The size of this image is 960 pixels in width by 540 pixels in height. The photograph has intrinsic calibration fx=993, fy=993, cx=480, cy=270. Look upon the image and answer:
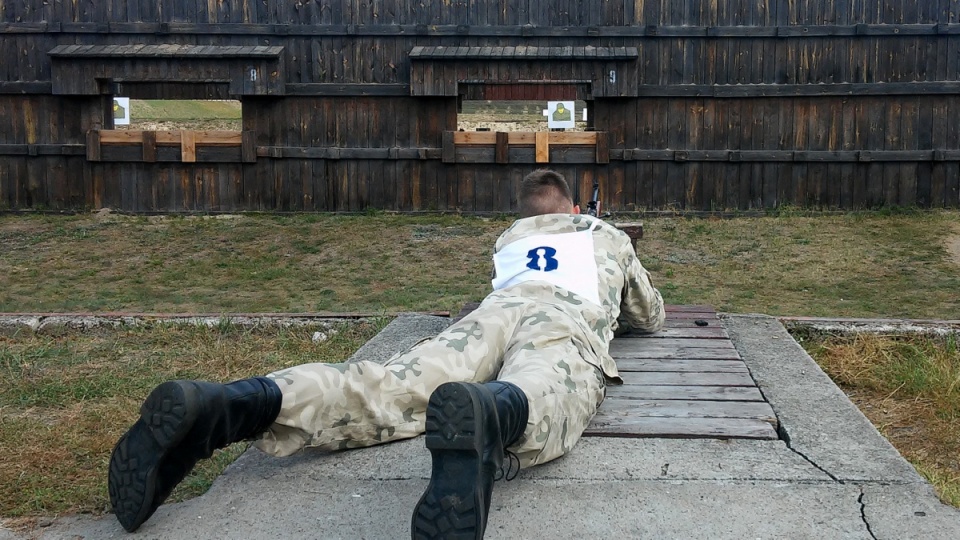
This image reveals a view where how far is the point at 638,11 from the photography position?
1157 centimetres

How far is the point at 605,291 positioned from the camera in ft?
13.1

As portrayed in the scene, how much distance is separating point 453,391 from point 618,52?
31.2 ft

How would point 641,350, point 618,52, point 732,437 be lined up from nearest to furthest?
point 732,437 < point 641,350 < point 618,52

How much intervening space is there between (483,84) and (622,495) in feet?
31.3

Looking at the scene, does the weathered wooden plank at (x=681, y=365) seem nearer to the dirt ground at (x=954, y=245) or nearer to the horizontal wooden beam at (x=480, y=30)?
the dirt ground at (x=954, y=245)

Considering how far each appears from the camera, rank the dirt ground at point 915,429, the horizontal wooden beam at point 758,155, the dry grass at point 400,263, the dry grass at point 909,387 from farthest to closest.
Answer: the horizontal wooden beam at point 758,155 → the dry grass at point 400,263 → the dry grass at point 909,387 → the dirt ground at point 915,429

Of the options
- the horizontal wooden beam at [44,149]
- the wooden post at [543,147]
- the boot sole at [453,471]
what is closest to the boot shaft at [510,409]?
the boot sole at [453,471]

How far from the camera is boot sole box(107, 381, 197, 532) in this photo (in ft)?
8.29

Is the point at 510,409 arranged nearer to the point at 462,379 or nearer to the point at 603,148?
the point at 462,379

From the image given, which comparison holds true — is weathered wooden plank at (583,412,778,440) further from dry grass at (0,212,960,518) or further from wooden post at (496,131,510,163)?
wooden post at (496,131,510,163)

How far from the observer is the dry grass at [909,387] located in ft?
13.9

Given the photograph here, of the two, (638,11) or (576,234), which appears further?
(638,11)

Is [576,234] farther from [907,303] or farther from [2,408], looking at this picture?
[907,303]

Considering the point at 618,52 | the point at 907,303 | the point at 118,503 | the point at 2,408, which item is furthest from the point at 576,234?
the point at 618,52
